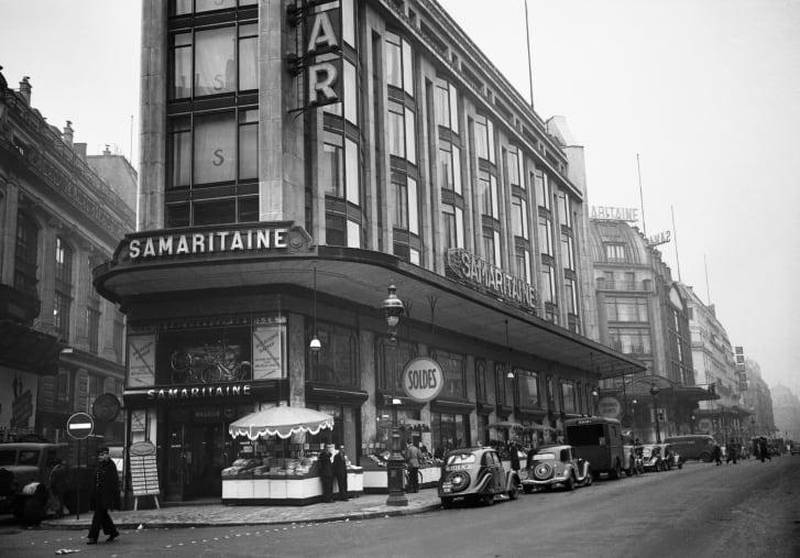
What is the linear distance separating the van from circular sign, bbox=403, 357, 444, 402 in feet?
162

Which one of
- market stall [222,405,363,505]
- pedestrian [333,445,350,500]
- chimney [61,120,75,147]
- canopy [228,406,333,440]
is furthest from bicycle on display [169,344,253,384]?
chimney [61,120,75,147]

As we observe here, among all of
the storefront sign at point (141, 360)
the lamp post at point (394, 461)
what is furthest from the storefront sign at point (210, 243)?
the lamp post at point (394, 461)

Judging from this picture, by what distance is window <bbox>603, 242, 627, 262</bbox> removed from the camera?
4188 inches

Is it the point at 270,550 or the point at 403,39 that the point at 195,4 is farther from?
the point at 270,550

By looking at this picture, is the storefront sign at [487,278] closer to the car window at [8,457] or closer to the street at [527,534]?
the street at [527,534]

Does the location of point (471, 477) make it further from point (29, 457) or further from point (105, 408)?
point (29, 457)

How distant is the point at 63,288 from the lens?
61.6m

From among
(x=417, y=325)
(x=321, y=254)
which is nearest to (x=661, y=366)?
(x=417, y=325)

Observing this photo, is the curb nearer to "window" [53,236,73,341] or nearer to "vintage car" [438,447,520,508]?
"vintage car" [438,447,520,508]

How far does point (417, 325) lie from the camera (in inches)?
1560

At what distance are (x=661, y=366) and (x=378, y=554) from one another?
3677 inches

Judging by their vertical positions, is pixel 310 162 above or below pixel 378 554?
above

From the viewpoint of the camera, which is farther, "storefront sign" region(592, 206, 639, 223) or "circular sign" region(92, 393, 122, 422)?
"storefront sign" region(592, 206, 639, 223)

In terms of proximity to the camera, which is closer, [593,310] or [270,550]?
[270,550]
